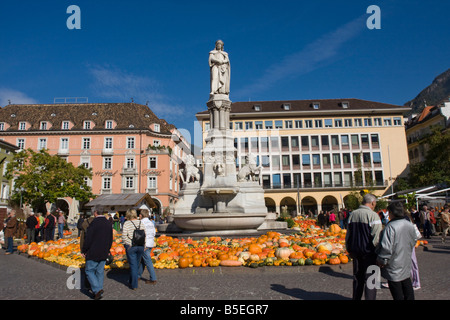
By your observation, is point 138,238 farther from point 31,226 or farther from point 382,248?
point 31,226

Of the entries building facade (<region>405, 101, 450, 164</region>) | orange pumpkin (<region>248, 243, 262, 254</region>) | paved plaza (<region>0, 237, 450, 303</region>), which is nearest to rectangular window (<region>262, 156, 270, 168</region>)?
building facade (<region>405, 101, 450, 164</region>)

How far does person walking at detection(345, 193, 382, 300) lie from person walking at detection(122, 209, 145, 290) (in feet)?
13.0

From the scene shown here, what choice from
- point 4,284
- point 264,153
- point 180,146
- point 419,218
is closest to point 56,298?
point 4,284

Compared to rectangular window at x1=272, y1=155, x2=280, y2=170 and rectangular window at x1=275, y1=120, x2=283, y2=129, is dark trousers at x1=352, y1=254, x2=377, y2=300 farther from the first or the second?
rectangular window at x1=275, y1=120, x2=283, y2=129

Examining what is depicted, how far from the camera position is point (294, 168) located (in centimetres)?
5559

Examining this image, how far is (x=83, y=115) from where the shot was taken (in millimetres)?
56469

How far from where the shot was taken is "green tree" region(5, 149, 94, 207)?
32.3m

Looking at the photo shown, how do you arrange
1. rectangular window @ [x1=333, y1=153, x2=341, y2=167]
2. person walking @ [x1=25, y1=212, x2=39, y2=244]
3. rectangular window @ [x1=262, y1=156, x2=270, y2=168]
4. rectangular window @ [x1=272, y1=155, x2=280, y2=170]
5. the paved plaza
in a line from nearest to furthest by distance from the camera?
the paved plaza < person walking @ [x1=25, y1=212, x2=39, y2=244] < rectangular window @ [x1=262, y1=156, x2=270, y2=168] < rectangular window @ [x1=272, y1=155, x2=280, y2=170] < rectangular window @ [x1=333, y1=153, x2=341, y2=167]

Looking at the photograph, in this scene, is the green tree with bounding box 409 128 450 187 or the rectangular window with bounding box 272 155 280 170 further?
the rectangular window with bounding box 272 155 280 170

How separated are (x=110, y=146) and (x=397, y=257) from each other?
52973 mm

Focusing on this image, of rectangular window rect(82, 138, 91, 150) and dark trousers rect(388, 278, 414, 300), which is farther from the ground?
rectangular window rect(82, 138, 91, 150)

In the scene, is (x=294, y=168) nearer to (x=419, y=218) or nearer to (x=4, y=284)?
(x=419, y=218)

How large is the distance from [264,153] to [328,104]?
1540 cm

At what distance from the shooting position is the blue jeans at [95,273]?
19.7 ft
